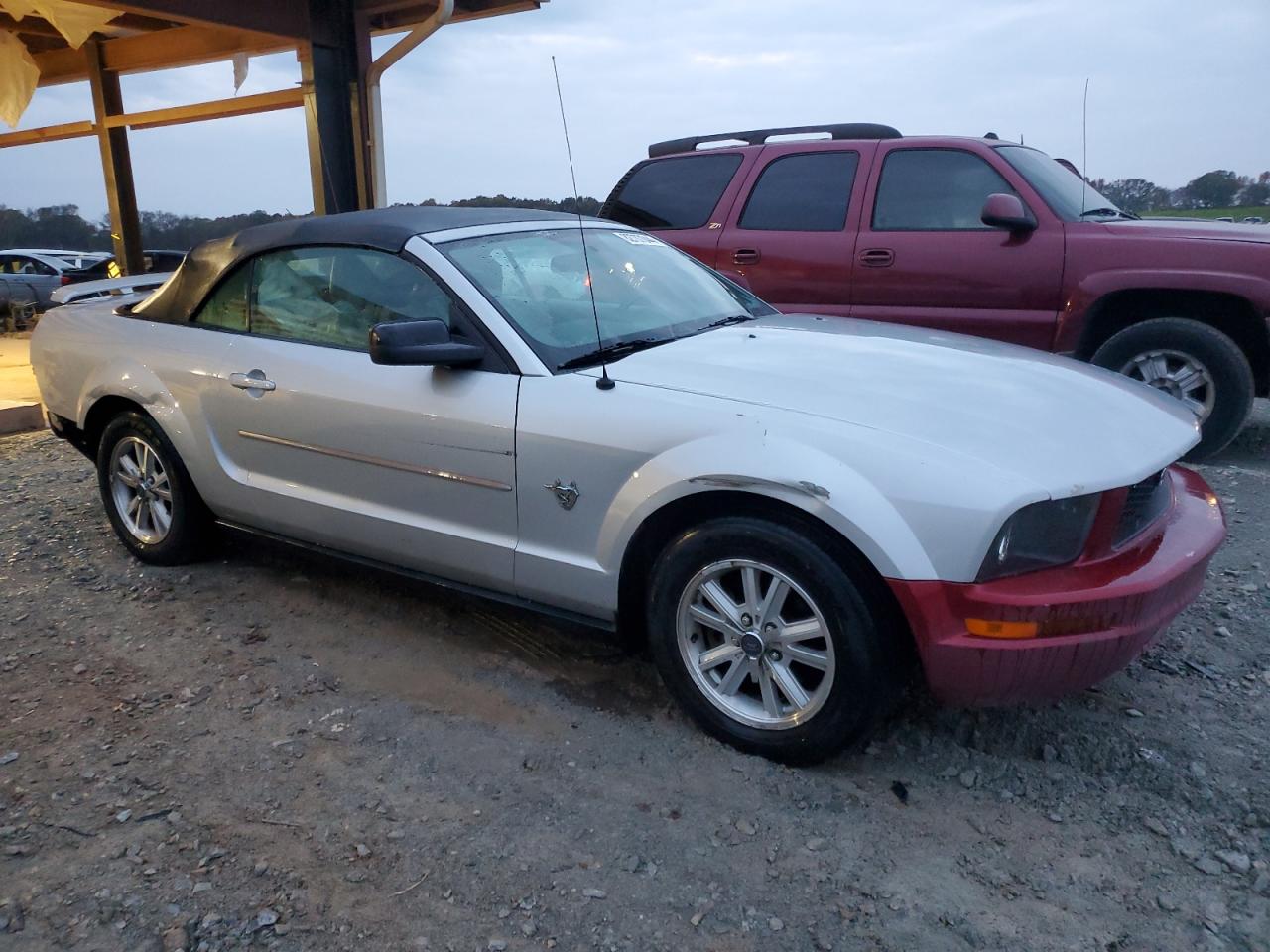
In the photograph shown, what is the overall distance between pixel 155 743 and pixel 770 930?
1.94 meters

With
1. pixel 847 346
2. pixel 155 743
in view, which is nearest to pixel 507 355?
pixel 847 346

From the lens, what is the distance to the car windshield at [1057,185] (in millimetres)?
5852

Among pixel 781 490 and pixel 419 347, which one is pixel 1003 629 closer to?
pixel 781 490

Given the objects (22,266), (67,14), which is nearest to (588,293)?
(67,14)

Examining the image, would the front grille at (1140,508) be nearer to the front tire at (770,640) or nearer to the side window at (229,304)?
the front tire at (770,640)

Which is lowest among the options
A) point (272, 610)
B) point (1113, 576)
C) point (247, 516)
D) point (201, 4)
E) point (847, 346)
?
point (272, 610)

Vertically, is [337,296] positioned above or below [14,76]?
below

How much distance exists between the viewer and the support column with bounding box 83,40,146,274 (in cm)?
1016

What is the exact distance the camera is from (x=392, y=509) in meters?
3.52

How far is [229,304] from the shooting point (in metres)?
4.11

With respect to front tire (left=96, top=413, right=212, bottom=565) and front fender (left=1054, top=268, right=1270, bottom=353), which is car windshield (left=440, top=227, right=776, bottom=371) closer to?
front tire (left=96, top=413, right=212, bottom=565)

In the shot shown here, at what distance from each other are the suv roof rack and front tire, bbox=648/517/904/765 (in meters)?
4.37

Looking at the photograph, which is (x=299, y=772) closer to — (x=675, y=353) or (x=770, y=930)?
(x=770, y=930)

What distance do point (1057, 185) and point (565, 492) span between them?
14.5ft
